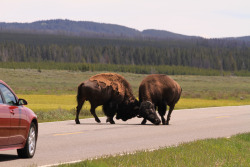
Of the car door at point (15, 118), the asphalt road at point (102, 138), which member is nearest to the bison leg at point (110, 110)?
the asphalt road at point (102, 138)

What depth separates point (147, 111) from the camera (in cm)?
2195

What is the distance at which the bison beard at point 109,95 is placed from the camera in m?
22.1

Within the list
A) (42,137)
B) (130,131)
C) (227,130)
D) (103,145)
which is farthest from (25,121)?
(227,130)

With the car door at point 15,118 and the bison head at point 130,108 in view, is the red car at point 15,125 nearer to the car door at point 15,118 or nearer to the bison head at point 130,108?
the car door at point 15,118

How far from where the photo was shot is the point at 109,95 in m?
22.5

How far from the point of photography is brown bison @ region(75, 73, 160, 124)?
872 inches

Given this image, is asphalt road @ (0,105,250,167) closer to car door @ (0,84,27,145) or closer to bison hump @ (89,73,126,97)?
car door @ (0,84,27,145)

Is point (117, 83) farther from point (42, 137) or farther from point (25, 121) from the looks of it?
point (25, 121)

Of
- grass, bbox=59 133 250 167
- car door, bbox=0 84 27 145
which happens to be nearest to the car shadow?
car door, bbox=0 84 27 145

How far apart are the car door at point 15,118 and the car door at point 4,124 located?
5.0 inches

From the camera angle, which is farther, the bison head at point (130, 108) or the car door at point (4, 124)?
the bison head at point (130, 108)

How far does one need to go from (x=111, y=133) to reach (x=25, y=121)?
681cm

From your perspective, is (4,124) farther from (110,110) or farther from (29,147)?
(110,110)

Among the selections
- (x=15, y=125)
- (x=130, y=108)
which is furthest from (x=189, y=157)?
(x=130, y=108)
